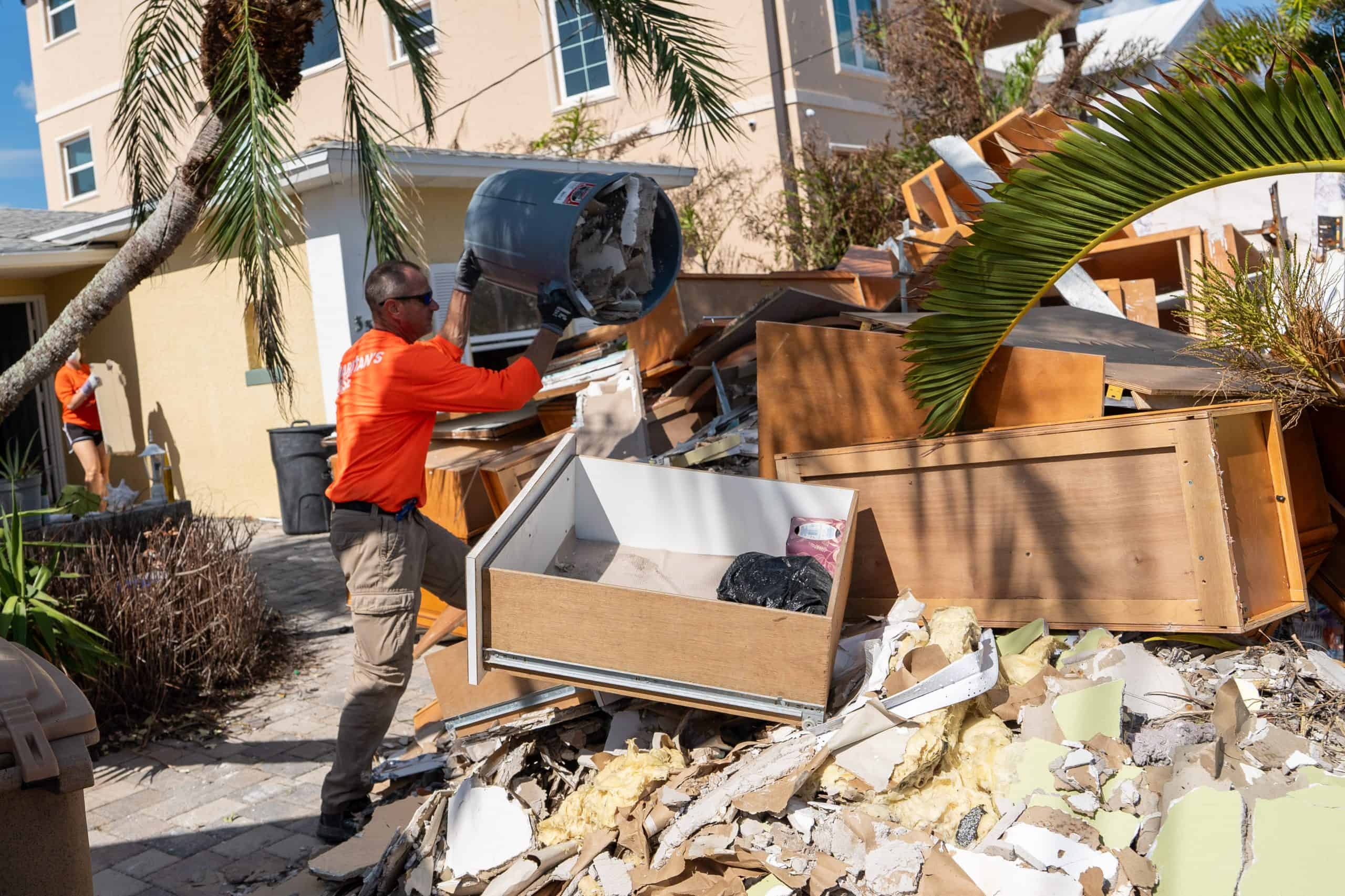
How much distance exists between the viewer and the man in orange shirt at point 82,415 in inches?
407

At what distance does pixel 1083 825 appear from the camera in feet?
8.72

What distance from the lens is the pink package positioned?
371 centimetres

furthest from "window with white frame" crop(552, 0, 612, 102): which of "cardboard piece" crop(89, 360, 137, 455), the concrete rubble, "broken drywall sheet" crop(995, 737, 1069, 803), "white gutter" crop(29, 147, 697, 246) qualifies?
"broken drywall sheet" crop(995, 737, 1069, 803)

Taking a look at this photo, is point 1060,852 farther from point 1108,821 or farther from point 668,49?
point 668,49

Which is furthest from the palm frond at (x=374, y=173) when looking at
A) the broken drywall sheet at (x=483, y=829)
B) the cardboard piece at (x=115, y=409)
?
the cardboard piece at (x=115, y=409)

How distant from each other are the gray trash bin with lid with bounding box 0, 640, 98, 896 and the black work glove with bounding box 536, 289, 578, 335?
2058 millimetres

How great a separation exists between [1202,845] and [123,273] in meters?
5.14

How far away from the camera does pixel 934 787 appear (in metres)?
2.90

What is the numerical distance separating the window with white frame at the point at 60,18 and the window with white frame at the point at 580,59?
9.91m

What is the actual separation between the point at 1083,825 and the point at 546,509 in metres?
1.92

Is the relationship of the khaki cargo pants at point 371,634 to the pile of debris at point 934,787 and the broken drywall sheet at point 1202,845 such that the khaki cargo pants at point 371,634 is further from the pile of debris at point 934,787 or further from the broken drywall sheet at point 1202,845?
the broken drywall sheet at point 1202,845

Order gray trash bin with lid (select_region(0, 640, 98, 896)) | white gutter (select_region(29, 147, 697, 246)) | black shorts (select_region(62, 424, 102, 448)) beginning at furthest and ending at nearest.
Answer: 1. black shorts (select_region(62, 424, 102, 448))
2. white gutter (select_region(29, 147, 697, 246))
3. gray trash bin with lid (select_region(0, 640, 98, 896))

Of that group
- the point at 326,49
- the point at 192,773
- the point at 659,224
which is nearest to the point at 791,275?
the point at 659,224

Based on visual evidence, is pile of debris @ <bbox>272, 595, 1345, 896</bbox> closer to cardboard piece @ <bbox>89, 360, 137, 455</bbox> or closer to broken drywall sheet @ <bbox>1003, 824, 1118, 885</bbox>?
broken drywall sheet @ <bbox>1003, 824, 1118, 885</bbox>
